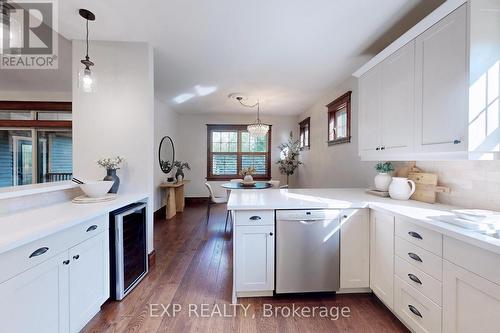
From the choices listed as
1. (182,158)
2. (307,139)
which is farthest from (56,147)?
(307,139)

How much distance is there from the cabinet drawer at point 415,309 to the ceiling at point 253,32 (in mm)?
2262

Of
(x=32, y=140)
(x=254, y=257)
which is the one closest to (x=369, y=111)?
(x=254, y=257)

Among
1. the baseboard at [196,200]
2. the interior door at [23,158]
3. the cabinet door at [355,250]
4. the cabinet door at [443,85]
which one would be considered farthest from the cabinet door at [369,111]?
the interior door at [23,158]

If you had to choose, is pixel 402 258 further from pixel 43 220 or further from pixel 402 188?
pixel 43 220

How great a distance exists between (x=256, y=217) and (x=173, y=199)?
3.48m

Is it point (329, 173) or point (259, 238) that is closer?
point (259, 238)

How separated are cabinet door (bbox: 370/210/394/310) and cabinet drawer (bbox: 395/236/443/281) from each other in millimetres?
83

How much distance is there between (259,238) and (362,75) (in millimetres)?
2147

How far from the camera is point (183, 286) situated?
2.14 metres

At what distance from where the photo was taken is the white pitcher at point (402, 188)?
6.57ft

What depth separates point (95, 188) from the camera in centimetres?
195

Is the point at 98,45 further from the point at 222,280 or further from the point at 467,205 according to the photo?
the point at 467,205

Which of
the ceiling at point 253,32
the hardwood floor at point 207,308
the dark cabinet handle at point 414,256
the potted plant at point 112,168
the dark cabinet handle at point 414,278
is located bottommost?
the hardwood floor at point 207,308

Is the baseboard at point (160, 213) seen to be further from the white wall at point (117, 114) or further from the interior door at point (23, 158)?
the interior door at point (23, 158)
